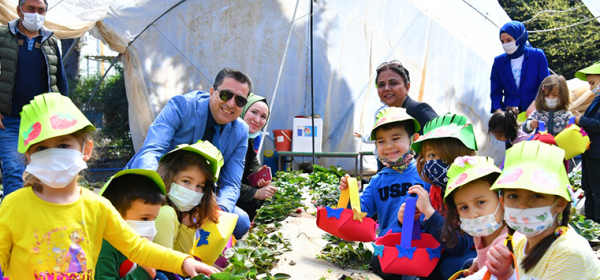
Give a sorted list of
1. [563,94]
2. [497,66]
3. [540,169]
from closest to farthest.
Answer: [540,169], [563,94], [497,66]

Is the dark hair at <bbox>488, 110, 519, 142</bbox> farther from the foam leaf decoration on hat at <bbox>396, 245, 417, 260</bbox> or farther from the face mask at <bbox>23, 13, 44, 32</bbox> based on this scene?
the face mask at <bbox>23, 13, 44, 32</bbox>

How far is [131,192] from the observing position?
259cm

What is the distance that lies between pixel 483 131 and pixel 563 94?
4.83 meters

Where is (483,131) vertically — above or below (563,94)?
below

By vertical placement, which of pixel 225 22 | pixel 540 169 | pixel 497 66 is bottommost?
pixel 540 169

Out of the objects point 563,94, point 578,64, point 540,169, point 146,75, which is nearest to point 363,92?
point 146,75

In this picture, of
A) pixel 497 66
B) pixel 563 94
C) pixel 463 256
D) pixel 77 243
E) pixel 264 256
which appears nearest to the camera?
pixel 77 243

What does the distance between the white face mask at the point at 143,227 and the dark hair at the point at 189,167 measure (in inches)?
15.9

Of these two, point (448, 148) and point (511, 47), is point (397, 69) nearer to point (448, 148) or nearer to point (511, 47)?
point (448, 148)

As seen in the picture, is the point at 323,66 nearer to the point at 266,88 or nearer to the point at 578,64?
the point at 266,88

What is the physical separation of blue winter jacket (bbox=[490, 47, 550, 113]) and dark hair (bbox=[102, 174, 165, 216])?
4.86 m

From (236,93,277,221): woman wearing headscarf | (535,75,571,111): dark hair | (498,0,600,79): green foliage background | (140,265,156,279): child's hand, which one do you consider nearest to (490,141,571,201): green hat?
(140,265,156,279): child's hand

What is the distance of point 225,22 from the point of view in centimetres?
1046

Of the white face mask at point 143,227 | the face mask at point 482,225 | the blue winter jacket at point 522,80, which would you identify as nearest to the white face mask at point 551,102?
the blue winter jacket at point 522,80
